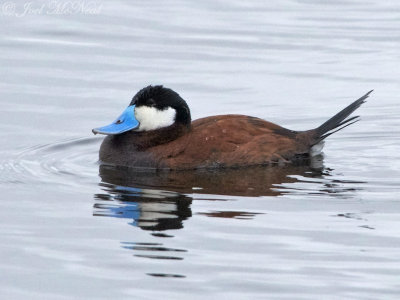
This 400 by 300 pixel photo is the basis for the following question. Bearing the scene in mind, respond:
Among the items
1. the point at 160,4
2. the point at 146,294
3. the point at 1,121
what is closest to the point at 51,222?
the point at 146,294

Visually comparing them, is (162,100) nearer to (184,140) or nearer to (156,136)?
(156,136)

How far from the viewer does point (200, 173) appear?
9.60 metres

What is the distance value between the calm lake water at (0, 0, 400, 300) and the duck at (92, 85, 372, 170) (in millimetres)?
177

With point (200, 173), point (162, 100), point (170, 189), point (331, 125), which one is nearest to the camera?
point (170, 189)

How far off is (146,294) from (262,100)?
5.85m

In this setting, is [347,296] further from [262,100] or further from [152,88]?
[262,100]

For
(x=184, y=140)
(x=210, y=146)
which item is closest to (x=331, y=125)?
(x=210, y=146)

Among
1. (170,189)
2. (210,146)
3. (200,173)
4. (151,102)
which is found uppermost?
(151,102)

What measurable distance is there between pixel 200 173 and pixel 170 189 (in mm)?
661

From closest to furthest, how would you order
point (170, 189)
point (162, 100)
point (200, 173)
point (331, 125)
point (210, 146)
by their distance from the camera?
point (170, 189)
point (200, 173)
point (210, 146)
point (162, 100)
point (331, 125)

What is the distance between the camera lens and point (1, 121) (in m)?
11.1

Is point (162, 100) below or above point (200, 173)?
above

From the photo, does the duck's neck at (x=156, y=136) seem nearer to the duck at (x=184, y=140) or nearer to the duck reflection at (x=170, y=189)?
the duck at (x=184, y=140)

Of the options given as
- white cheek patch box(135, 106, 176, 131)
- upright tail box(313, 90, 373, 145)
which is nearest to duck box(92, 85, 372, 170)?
white cheek patch box(135, 106, 176, 131)
